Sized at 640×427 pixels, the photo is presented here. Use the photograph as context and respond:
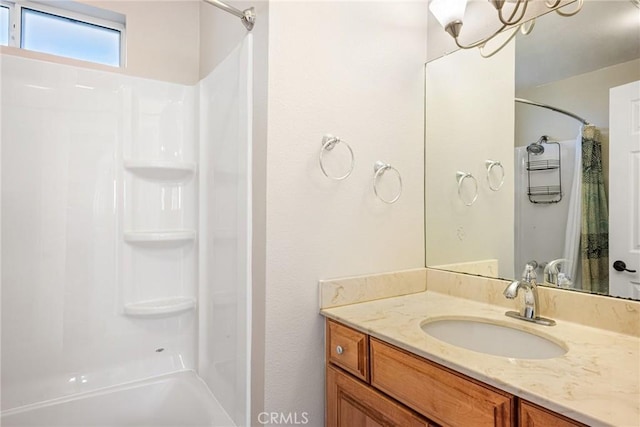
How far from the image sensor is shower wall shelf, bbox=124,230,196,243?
188 centimetres

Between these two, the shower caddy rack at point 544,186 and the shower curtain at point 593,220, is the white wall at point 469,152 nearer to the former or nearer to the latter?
the shower caddy rack at point 544,186

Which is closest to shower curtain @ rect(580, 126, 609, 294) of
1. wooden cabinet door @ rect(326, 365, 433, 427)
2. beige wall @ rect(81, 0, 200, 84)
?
wooden cabinet door @ rect(326, 365, 433, 427)

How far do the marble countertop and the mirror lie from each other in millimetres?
208

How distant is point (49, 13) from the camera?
1896 mm

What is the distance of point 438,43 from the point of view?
170 cm

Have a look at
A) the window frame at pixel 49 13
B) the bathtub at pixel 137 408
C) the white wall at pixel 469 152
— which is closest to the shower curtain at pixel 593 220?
the white wall at pixel 469 152

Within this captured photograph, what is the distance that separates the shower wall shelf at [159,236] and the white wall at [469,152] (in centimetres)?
132

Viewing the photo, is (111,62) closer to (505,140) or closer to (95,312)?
(95,312)

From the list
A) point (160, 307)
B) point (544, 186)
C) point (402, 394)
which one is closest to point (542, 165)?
point (544, 186)

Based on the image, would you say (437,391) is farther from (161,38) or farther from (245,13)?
(161,38)

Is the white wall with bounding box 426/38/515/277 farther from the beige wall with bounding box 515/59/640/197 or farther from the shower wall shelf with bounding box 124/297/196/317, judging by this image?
the shower wall shelf with bounding box 124/297/196/317

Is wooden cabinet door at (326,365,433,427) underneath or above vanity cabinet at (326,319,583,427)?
underneath

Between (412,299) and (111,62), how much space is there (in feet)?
6.69

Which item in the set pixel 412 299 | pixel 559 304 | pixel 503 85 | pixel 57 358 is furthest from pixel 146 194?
pixel 559 304
